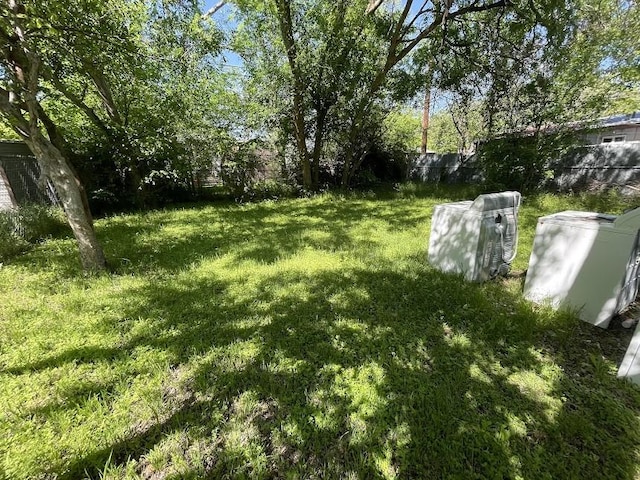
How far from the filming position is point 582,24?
625 cm

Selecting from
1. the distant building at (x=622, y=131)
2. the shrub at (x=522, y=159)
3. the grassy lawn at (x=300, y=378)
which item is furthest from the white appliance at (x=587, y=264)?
the distant building at (x=622, y=131)

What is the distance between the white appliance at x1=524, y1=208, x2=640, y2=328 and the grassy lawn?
0.19 m

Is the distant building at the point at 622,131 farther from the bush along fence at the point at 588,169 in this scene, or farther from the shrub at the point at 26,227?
the shrub at the point at 26,227

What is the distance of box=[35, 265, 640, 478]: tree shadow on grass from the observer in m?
1.32

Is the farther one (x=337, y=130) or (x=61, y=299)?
(x=337, y=130)

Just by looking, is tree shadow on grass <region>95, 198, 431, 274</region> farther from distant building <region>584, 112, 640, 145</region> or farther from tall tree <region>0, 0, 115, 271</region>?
distant building <region>584, 112, 640, 145</region>

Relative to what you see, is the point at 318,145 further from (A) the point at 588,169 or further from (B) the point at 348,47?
(A) the point at 588,169

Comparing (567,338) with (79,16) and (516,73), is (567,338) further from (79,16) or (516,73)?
(516,73)

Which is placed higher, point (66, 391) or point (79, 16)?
point (79, 16)

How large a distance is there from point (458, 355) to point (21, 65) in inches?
185

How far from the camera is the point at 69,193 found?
116 inches

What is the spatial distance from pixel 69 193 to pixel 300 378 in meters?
3.04

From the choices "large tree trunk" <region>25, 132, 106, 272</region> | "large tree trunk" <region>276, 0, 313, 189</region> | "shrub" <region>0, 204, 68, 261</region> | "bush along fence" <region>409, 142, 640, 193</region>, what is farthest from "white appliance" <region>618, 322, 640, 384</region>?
"large tree trunk" <region>276, 0, 313, 189</region>

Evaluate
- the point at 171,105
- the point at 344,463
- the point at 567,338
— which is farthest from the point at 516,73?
the point at 344,463
